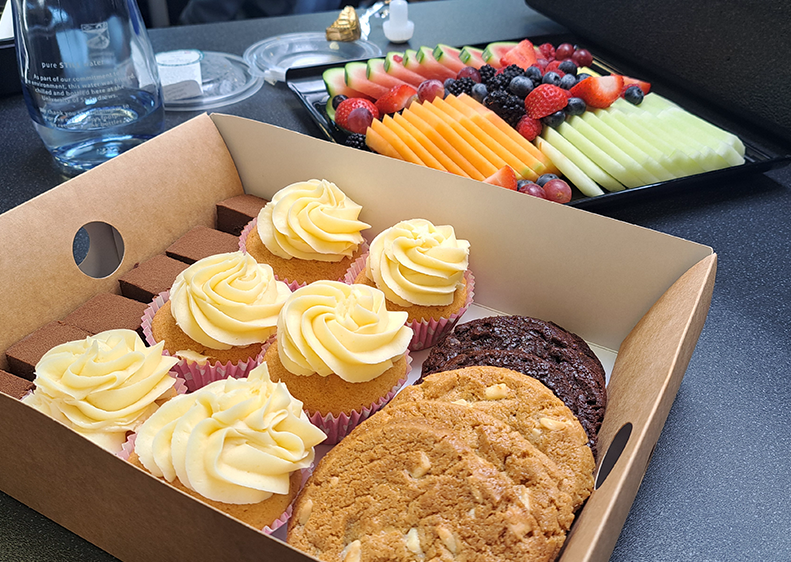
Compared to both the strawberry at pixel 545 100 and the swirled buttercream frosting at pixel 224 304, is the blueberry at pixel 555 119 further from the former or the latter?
the swirled buttercream frosting at pixel 224 304

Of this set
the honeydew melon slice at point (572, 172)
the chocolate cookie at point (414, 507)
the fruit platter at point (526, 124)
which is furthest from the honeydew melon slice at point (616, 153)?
the chocolate cookie at point (414, 507)

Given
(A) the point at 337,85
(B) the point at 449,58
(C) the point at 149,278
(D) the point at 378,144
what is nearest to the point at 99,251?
(C) the point at 149,278

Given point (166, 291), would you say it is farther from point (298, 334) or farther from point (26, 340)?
point (298, 334)

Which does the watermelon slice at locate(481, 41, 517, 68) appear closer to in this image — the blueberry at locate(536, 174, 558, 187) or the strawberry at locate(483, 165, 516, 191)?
the blueberry at locate(536, 174, 558, 187)

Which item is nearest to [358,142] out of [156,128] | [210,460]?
[156,128]

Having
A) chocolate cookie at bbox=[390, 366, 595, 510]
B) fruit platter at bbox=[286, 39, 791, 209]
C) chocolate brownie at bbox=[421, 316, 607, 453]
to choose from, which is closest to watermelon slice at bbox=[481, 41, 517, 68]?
fruit platter at bbox=[286, 39, 791, 209]

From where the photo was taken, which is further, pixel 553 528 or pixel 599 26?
pixel 599 26

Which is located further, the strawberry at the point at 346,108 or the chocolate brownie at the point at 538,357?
the strawberry at the point at 346,108
